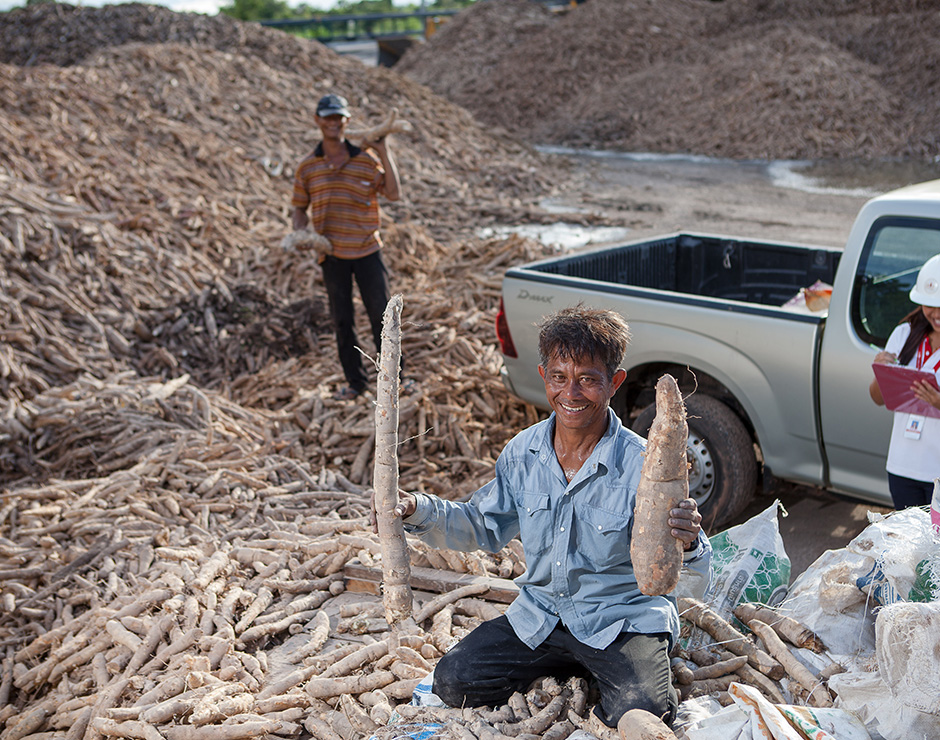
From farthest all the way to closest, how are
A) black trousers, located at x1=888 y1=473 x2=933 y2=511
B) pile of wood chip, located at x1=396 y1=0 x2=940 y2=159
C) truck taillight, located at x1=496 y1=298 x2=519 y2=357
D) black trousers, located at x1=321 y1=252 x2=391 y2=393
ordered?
pile of wood chip, located at x1=396 y1=0 x2=940 y2=159, black trousers, located at x1=321 y1=252 x2=391 y2=393, truck taillight, located at x1=496 y1=298 x2=519 y2=357, black trousers, located at x1=888 y1=473 x2=933 y2=511

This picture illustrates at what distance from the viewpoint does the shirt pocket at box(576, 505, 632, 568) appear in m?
2.95

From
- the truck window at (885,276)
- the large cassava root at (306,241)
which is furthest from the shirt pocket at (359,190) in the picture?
the truck window at (885,276)

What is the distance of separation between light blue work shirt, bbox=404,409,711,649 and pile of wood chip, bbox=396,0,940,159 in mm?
18363

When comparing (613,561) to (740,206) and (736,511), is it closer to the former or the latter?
(736,511)

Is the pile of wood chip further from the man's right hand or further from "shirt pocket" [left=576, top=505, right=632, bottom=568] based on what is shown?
the man's right hand

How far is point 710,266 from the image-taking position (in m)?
6.93

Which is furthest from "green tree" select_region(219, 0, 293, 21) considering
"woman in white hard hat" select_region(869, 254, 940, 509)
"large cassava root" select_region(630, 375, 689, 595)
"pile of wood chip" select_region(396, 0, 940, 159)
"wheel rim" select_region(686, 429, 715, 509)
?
"large cassava root" select_region(630, 375, 689, 595)

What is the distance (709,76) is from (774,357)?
66.0 ft

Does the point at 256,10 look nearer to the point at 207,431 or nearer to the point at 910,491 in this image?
the point at 207,431

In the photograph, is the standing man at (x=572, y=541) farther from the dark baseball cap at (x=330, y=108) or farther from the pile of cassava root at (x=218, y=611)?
the dark baseball cap at (x=330, y=108)

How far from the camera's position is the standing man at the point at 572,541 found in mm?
2883

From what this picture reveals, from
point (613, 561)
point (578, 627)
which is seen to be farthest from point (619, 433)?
point (578, 627)

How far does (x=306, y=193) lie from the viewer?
294 inches

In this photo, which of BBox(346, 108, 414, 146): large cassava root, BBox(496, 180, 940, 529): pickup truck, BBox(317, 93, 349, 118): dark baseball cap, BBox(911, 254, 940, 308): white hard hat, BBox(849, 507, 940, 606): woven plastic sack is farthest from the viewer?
BBox(346, 108, 414, 146): large cassava root
